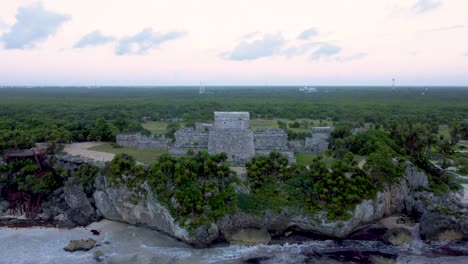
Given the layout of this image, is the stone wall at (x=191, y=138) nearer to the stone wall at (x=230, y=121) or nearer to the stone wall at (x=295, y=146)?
the stone wall at (x=230, y=121)

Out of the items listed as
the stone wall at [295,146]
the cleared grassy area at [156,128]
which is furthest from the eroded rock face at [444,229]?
the cleared grassy area at [156,128]

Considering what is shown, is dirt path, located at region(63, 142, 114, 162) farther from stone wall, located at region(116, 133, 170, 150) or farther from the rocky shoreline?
stone wall, located at region(116, 133, 170, 150)

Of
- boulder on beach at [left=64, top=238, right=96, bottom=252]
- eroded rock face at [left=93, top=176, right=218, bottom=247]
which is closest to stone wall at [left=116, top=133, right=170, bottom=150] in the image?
eroded rock face at [left=93, top=176, right=218, bottom=247]

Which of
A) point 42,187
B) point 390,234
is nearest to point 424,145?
point 390,234

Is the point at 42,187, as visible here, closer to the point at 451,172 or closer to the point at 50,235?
the point at 50,235

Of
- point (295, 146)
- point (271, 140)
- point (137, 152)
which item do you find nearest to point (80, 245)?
point (137, 152)
